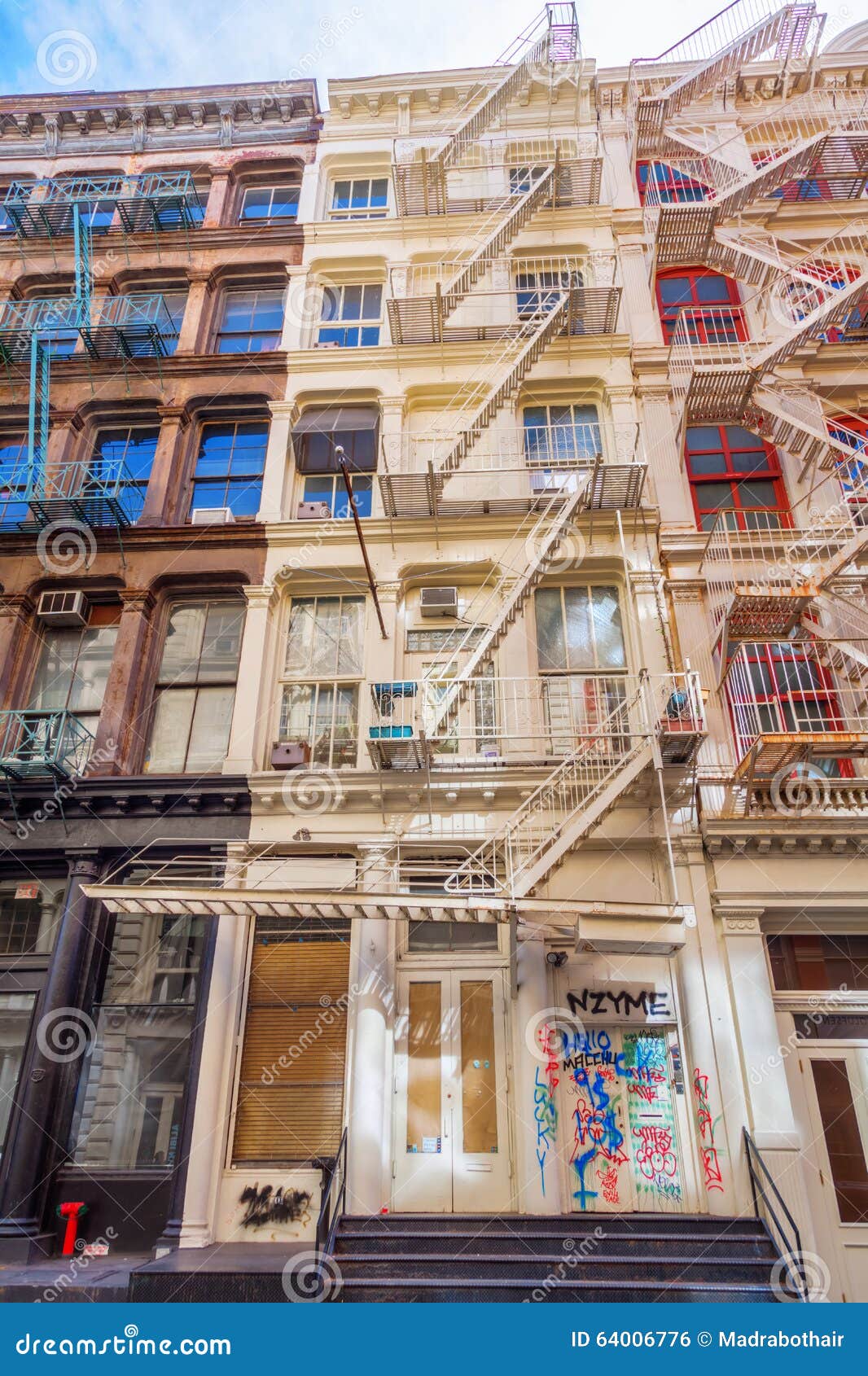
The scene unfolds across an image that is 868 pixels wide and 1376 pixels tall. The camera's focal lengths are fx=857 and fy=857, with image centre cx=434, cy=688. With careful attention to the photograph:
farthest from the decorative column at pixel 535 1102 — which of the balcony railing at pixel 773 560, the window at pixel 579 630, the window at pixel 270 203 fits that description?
the window at pixel 270 203

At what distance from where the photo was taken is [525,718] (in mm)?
13227

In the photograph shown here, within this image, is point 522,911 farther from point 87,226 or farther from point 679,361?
point 87,226

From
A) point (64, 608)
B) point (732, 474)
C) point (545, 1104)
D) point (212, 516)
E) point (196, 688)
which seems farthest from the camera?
point (212, 516)

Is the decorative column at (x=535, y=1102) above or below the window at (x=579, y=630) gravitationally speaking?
below

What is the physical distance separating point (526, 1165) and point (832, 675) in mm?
8258

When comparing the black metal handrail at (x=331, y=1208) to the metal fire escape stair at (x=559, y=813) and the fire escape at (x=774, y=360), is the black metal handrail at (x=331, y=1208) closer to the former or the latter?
the metal fire escape stair at (x=559, y=813)

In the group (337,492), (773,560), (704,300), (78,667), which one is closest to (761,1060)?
(773,560)

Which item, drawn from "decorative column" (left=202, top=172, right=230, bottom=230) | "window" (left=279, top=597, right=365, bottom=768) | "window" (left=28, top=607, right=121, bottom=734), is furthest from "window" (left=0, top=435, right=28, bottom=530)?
"decorative column" (left=202, top=172, right=230, bottom=230)

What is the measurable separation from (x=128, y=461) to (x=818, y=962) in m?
14.7

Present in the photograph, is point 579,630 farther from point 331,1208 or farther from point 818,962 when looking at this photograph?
point 331,1208

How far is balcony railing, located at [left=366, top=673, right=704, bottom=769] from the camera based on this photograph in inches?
453

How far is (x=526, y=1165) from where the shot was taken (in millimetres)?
10469

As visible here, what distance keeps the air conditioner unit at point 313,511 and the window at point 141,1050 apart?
7.11m

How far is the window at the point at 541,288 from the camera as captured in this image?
1603cm
